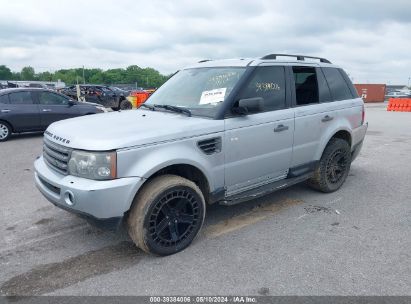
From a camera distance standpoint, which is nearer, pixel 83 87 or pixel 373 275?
pixel 373 275

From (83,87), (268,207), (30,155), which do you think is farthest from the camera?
(83,87)

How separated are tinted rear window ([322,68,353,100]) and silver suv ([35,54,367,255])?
3 cm

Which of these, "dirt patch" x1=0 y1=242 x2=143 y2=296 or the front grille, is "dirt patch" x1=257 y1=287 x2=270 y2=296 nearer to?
"dirt patch" x1=0 y1=242 x2=143 y2=296

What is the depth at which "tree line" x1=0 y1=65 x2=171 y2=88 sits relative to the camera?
113 metres

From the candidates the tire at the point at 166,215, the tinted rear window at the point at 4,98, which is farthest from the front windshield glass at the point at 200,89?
the tinted rear window at the point at 4,98

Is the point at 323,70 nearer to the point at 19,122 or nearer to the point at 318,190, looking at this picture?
the point at 318,190

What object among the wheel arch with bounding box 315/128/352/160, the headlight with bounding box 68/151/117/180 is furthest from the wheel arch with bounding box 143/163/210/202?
the wheel arch with bounding box 315/128/352/160

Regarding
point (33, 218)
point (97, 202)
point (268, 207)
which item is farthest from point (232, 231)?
point (33, 218)

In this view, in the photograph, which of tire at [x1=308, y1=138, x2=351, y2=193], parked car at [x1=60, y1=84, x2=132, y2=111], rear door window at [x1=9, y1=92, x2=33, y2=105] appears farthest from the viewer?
parked car at [x1=60, y1=84, x2=132, y2=111]

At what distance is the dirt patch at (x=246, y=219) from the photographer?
13.4ft

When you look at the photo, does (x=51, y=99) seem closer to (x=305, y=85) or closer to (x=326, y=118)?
(x=305, y=85)

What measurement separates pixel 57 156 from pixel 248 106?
6.49 feet

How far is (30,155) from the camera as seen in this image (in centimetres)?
821

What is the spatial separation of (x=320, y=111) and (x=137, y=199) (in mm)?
2856
